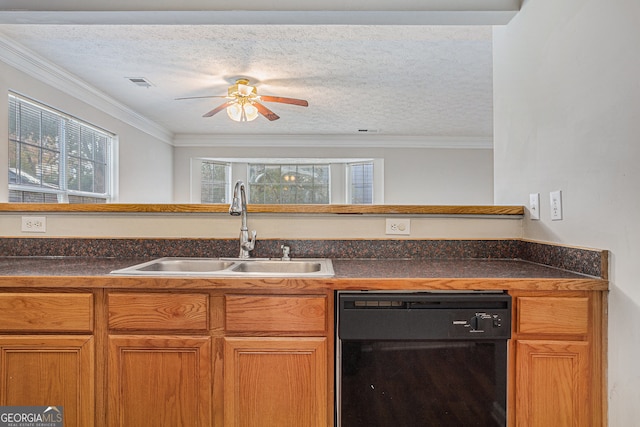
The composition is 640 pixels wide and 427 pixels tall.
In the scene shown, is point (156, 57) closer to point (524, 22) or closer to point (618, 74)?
point (524, 22)

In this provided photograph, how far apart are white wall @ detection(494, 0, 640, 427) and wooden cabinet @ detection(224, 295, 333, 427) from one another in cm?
97

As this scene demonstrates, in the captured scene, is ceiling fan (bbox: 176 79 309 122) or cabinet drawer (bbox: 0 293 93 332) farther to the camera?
ceiling fan (bbox: 176 79 309 122)

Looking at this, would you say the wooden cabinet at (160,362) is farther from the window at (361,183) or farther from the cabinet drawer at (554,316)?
the window at (361,183)

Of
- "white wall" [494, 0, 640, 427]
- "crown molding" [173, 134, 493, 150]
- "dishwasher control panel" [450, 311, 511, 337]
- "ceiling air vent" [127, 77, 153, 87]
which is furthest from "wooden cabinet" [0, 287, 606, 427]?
"crown molding" [173, 134, 493, 150]

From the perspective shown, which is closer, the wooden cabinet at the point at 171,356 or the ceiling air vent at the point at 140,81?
the wooden cabinet at the point at 171,356

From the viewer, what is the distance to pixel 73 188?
3.66 metres

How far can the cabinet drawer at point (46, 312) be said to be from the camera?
1.26 metres

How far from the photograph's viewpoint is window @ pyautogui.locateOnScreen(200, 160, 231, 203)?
239 inches

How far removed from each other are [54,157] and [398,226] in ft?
11.0

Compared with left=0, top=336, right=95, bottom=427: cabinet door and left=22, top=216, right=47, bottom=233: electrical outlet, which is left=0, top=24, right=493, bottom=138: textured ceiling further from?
left=0, top=336, right=95, bottom=427: cabinet door

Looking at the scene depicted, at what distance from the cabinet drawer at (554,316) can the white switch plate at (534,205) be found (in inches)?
19.7

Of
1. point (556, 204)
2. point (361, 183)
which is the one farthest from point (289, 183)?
point (556, 204)

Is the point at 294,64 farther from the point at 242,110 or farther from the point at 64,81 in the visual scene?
the point at 64,81

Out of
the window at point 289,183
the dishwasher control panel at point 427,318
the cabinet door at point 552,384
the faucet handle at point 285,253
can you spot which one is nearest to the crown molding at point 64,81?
the window at point 289,183
